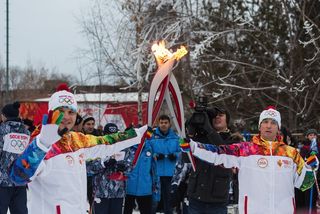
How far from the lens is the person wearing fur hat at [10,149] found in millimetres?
5859

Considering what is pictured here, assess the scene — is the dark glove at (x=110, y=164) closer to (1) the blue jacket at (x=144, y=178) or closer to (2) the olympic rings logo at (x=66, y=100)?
(1) the blue jacket at (x=144, y=178)

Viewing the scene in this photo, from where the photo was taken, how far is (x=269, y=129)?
158 inches

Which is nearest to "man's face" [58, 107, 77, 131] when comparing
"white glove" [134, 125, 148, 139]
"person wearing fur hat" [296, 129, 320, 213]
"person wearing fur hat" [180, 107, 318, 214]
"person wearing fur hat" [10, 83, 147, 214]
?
"person wearing fur hat" [10, 83, 147, 214]

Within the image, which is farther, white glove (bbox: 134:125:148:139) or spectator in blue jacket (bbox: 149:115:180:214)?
spectator in blue jacket (bbox: 149:115:180:214)

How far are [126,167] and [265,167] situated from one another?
2438 mm

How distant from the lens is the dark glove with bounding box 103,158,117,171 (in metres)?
5.88

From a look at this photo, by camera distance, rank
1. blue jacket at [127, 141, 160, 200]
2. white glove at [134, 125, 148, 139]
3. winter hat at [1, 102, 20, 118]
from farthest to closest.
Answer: blue jacket at [127, 141, 160, 200] → winter hat at [1, 102, 20, 118] → white glove at [134, 125, 148, 139]

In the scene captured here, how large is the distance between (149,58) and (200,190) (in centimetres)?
868

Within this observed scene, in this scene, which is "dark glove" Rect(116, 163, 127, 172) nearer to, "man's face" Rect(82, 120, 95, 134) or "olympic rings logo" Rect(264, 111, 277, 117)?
"man's face" Rect(82, 120, 95, 134)

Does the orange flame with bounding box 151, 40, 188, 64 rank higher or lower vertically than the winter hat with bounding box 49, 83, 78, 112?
higher

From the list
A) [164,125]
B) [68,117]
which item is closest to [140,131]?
[68,117]

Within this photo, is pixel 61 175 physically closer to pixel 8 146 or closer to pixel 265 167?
pixel 265 167

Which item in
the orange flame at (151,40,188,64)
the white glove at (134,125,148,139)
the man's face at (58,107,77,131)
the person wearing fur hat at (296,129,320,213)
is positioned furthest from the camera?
the person wearing fur hat at (296,129,320,213)

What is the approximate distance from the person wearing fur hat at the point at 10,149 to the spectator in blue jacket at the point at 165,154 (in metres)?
1.82
